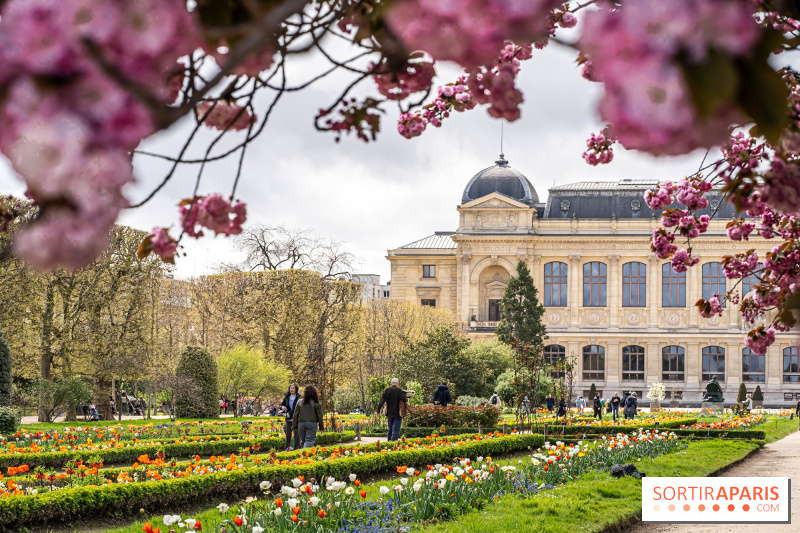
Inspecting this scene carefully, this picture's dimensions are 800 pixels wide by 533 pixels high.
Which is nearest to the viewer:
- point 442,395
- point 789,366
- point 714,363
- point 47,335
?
point 442,395

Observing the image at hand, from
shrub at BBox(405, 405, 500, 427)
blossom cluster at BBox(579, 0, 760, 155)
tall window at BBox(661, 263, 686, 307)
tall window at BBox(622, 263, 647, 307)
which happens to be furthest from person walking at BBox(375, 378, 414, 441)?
tall window at BBox(661, 263, 686, 307)

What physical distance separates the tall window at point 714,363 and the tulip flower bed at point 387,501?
144ft

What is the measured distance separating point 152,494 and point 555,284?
4687cm

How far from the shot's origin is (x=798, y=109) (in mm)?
2723

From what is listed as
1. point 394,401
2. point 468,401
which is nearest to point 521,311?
point 468,401

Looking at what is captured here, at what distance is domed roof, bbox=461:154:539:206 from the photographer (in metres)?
54.2

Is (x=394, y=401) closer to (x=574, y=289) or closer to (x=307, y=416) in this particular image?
(x=307, y=416)

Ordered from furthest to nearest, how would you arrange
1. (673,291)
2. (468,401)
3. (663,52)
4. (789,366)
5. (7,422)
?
1. (673,291)
2. (789,366)
3. (468,401)
4. (7,422)
5. (663,52)

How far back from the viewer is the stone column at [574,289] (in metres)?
53.2

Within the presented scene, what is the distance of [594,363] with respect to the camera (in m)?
52.6

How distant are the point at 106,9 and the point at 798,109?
2265 mm

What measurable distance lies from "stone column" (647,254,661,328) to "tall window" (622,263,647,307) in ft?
1.01

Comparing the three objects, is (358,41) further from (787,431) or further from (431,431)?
(787,431)

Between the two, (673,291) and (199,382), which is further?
(673,291)
